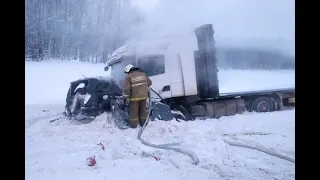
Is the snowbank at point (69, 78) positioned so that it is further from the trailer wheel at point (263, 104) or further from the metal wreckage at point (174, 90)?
the trailer wheel at point (263, 104)

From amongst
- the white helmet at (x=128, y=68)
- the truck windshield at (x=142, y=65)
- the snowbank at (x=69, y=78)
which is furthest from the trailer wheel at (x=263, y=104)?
the white helmet at (x=128, y=68)

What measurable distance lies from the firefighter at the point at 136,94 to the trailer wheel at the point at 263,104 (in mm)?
1930

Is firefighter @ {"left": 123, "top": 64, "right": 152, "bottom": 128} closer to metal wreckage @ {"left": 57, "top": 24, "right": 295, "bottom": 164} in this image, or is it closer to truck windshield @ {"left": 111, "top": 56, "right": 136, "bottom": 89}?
metal wreckage @ {"left": 57, "top": 24, "right": 295, "bottom": 164}

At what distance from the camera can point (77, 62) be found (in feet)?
8.13

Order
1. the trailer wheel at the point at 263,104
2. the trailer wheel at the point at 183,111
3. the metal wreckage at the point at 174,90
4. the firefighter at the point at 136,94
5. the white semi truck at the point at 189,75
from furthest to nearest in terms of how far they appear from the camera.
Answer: the trailer wheel at the point at 263,104 → the trailer wheel at the point at 183,111 → the white semi truck at the point at 189,75 → the metal wreckage at the point at 174,90 → the firefighter at the point at 136,94

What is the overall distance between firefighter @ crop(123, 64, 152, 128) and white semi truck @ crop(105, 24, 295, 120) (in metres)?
0.30

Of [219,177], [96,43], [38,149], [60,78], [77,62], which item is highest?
[96,43]

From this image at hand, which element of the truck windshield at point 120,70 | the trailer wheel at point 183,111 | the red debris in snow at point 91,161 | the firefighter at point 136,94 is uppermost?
the truck windshield at point 120,70

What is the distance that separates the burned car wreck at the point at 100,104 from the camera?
2881mm

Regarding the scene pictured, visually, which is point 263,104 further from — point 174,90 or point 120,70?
point 120,70

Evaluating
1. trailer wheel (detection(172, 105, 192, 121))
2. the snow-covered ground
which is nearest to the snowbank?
the snow-covered ground

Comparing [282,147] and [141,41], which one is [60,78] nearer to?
[141,41]

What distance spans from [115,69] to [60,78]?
736 mm
